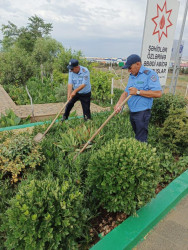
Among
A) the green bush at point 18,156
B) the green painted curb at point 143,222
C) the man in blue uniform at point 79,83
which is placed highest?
the man in blue uniform at point 79,83

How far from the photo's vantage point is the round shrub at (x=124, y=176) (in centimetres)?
208

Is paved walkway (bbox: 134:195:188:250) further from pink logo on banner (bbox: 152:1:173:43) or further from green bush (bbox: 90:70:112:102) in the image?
green bush (bbox: 90:70:112:102)

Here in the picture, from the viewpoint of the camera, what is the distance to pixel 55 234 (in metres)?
1.70

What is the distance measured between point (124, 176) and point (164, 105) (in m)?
3.27

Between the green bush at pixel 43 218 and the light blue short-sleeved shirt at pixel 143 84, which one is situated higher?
the light blue short-sleeved shirt at pixel 143 84

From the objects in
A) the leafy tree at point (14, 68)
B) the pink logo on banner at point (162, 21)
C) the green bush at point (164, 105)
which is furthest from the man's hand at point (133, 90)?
the leafy tree at point (14, 68)

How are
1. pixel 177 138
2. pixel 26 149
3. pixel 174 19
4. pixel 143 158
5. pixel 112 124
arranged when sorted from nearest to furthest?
1. pixel 143 158
2. pixel 26 149
3. pixel 177 138
4. pixel 112 124
5. pixel 174 19

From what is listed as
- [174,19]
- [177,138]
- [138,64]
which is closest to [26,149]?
[138,64]

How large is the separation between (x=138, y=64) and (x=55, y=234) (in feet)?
8.23

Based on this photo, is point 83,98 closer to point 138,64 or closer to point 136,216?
point 138,64

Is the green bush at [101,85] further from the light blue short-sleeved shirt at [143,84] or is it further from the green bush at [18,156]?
the green bush at [18,156]

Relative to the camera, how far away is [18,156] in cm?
277

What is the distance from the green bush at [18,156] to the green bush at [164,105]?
322 centimetres

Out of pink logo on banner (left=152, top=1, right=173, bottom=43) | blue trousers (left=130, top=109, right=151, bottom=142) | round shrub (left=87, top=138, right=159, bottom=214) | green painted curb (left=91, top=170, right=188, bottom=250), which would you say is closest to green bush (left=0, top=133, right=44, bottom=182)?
round shrub (left=87, top=138, right=159, bottom=214)
